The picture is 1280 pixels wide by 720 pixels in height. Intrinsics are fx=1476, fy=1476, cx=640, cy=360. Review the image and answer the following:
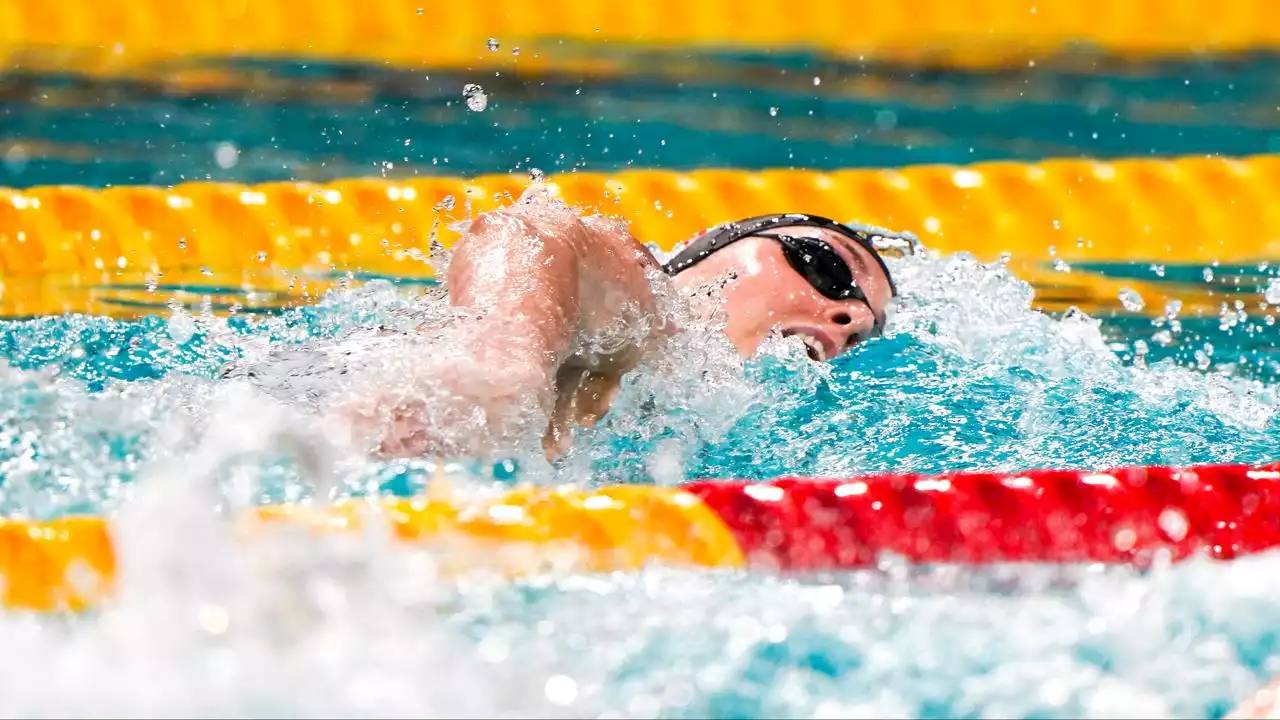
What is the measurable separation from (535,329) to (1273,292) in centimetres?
203

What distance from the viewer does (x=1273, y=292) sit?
303 centimetres

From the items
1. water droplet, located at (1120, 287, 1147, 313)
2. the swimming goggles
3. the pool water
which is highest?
water droplet, located at (1120, 287, 1147, 313)

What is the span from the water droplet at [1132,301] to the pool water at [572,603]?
93 centimetres

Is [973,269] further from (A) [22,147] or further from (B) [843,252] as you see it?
(A) [22,147]

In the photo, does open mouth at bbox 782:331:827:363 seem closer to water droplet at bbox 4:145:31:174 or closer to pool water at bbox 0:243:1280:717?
pool water at bbox 0:243:1280:717

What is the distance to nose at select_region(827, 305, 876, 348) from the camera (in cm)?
218

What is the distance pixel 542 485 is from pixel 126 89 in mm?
2451

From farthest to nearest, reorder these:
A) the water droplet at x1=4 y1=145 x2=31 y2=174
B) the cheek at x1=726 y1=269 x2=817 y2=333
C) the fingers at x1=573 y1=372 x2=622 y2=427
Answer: the water droplet at x1=4 y1=145 x2=31 y2=174, the cheek at x1=726 y1=269 x2=817 y2=333, the fingers at x1=573 y1=372 x2=622 y2=427

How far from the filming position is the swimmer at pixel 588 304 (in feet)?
4.90

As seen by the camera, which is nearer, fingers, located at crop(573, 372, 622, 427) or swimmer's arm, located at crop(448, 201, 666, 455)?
swimmer's arm, located at crop(448, 201, 666, 455)

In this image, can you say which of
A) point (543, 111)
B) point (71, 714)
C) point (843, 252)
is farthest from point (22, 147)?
point (71, 714)

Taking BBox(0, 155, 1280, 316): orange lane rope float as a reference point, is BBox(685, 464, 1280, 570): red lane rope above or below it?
below

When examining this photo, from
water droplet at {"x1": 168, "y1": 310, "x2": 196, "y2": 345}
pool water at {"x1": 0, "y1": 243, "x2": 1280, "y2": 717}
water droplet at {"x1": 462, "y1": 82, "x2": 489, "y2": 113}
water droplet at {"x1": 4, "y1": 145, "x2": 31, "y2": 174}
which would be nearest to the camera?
pool water at {"x1": 0, "y1": 243, "x2": 1280, "y2": 717}

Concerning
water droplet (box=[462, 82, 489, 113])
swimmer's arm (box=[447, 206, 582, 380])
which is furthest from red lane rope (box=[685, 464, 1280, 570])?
water droplet (box=[462, 82, 489, 113])
